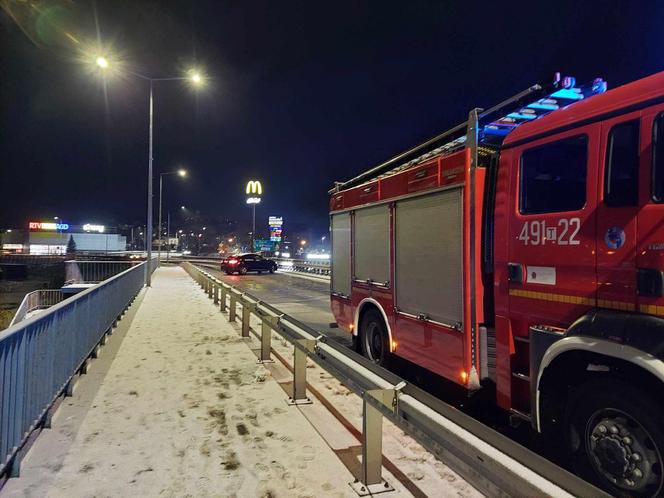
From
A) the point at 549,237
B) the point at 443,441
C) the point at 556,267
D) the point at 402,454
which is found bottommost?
the point at 402,454

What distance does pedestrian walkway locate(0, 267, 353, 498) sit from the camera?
12.2ft

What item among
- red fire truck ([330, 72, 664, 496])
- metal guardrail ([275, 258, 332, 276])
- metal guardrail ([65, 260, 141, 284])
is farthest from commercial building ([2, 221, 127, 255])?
red fire truck ([330, 72, 664, 496])

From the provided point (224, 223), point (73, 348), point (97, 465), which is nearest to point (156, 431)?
point (97, 465)

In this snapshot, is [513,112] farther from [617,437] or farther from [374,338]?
[374,338]

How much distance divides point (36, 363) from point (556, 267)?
4.49m

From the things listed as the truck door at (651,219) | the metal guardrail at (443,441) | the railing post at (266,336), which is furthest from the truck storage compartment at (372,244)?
the truck door at (651,219)

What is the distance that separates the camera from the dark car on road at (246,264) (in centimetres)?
3703

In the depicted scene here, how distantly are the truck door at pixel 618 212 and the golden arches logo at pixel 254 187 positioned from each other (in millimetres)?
61206

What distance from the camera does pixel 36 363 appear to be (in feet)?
14.6

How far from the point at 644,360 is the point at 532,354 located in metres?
1.00

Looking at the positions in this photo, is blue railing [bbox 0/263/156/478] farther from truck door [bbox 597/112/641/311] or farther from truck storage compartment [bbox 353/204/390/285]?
truck door [bbox 597/112/641/311]

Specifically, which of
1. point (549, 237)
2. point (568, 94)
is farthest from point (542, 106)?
point (549, 237)

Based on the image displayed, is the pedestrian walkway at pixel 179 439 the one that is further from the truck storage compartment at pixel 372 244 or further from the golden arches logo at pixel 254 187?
the golden arches logo at pixel 254 187

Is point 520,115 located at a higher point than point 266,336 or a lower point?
higher
